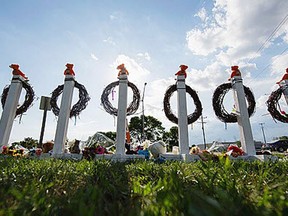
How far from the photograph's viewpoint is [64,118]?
19.8 feet

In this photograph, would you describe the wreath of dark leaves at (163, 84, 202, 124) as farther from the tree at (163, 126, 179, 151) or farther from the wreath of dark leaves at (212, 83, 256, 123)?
the tree at (163, 126, 179, 151)

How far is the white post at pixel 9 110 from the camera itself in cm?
611

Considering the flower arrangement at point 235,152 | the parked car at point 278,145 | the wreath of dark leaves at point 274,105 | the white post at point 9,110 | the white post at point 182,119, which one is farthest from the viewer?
the parked car at point 278,145

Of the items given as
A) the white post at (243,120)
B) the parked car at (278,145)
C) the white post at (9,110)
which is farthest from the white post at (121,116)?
the parked car at (278,145)

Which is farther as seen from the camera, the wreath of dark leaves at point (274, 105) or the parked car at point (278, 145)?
the parked car at point (278, 145)

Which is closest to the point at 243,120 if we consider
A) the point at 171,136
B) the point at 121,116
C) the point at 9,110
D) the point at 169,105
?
the point at 169,105

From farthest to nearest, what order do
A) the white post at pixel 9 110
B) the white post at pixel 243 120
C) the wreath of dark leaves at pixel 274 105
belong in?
the wreath of dark leaves at pixel 274 105 → the white post at pixel 9 110 → the white post at pixel 243 120

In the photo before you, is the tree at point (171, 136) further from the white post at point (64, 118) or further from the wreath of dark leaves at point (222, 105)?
the white post at point (64, 118)

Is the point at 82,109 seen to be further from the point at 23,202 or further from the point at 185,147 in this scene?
the point at 23,202

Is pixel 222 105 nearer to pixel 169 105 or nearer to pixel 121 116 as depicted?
pixel 169 105

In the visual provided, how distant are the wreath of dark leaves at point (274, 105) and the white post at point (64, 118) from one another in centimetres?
780

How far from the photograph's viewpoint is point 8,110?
20.6ft

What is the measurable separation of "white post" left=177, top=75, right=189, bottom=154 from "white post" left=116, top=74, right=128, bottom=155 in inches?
70.2

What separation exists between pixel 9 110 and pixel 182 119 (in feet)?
19.1
